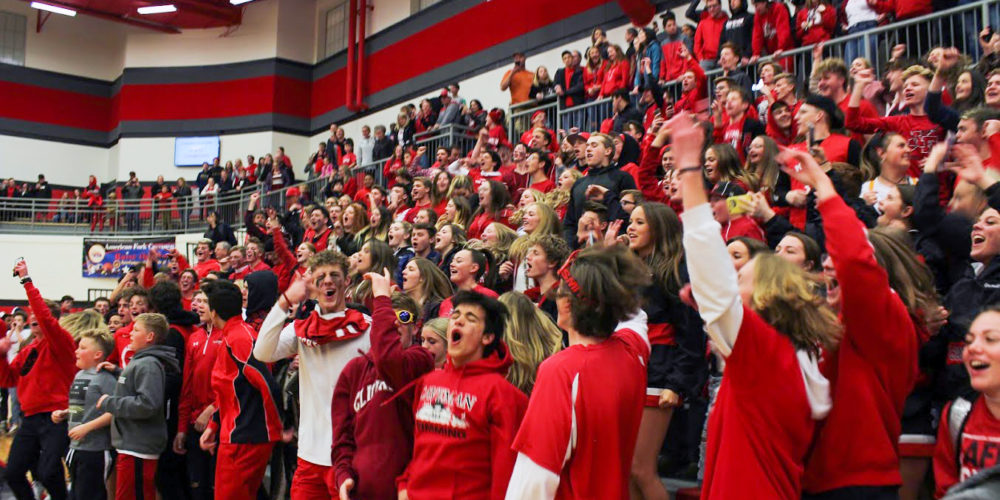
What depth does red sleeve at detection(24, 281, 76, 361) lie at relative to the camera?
644 centimetres

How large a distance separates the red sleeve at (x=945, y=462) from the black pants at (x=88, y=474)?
17.5ft

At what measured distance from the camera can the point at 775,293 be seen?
2.57 m

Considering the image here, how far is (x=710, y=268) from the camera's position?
2338 millimetres

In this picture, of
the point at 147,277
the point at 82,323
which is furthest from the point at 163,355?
the point at 147,277

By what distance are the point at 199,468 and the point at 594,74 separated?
309 inches

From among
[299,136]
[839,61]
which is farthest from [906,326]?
[299,136]

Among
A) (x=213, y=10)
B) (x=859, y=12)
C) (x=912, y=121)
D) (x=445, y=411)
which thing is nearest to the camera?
(x=445, y=411)

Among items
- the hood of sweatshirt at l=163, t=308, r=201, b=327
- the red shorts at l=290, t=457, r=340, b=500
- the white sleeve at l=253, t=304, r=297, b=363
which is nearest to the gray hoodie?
the hood of sweatshirt at l=163, t=308, r=201, b=327

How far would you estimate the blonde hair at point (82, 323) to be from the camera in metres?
6.77

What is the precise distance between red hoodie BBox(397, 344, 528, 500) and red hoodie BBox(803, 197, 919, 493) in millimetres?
1084

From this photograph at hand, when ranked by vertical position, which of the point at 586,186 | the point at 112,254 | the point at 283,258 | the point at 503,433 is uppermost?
the point at 586,186

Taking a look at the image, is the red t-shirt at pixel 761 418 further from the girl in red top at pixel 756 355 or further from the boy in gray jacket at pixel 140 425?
the boy in gray jacket at pixel 140 425

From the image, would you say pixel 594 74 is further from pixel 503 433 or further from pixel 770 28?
pixel 503 433

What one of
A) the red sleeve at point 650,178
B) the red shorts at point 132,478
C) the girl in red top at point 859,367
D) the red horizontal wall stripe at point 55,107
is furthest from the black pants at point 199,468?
the red horizontal wall stripe at point 55,107
